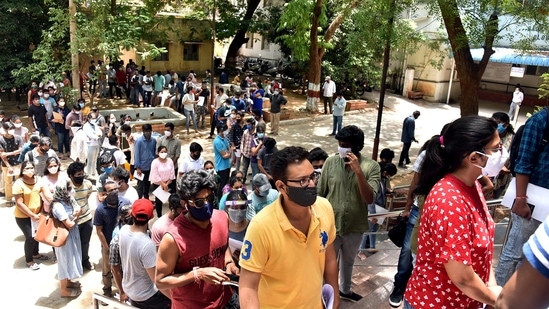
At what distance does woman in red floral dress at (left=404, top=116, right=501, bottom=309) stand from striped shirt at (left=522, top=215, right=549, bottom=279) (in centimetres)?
80

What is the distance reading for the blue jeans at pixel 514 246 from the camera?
3.14 meters

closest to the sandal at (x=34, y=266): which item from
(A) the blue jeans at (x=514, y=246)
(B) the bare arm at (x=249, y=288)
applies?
(B) the bare arm at (x=249, y=288)

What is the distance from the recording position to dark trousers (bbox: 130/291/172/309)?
12.8 ft

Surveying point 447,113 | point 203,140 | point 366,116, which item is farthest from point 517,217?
point 447,113

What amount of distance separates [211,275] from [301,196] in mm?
807

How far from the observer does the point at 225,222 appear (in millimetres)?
3088

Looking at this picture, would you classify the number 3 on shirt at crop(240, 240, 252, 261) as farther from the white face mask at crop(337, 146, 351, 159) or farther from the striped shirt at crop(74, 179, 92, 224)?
the striped shirt at crop(74, 179, 92, 224)

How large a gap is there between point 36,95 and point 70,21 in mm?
2819

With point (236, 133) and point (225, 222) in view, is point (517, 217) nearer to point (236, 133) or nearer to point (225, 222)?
point (225, 222)

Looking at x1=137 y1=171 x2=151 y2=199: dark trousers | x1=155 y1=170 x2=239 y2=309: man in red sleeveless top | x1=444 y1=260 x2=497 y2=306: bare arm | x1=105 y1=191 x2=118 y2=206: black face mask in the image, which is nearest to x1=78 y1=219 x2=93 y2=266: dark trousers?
x1=105 y1=191 x2=118 y2=206: black face mask

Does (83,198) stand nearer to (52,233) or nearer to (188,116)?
(52,233)

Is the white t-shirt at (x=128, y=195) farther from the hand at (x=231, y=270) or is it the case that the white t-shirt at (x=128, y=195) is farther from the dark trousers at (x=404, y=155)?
the dark trousers at (x=404, y=155)

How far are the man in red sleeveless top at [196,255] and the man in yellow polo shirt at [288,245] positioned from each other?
1.59ft

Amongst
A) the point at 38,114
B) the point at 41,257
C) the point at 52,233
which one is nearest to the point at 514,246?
the point at 52,233
